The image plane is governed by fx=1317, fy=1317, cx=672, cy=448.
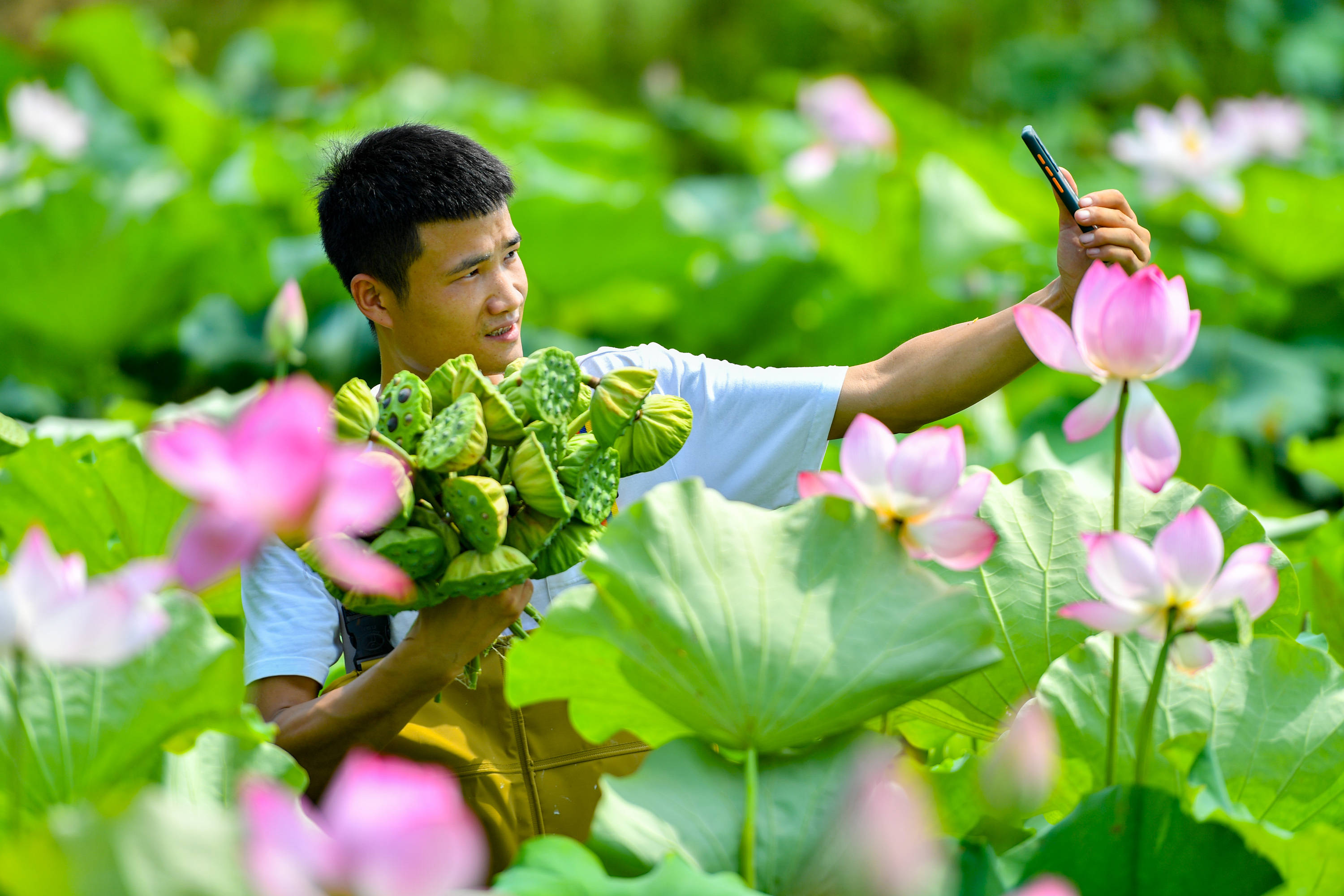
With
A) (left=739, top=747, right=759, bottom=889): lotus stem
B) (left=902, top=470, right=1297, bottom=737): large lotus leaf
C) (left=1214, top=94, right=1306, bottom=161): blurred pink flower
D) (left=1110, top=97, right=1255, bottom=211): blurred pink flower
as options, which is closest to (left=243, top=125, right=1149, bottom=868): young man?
(left=902, top=470, right=1297, bottom=737): large lotus leaf

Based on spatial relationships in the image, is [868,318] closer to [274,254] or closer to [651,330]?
[651,330]

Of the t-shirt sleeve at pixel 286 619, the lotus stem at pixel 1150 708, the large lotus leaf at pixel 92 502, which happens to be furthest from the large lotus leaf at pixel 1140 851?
the large lotus leaf at pixel 92 502

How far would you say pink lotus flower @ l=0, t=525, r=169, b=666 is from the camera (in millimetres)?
505

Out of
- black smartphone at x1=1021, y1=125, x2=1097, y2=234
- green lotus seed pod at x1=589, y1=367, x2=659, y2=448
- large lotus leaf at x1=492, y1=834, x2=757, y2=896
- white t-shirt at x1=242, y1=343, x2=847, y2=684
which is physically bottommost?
large lotus leaf at x1=492, y1=834, x2=757, y2=896

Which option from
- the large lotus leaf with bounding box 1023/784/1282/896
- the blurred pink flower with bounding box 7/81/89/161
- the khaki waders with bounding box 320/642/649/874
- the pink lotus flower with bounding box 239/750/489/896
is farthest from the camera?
the blurred pink flower with bounding box 7/81/89/161

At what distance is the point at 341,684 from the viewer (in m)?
0.86

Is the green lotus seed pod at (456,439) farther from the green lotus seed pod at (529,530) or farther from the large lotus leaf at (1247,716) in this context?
the large lotus leaf at (1247,716)

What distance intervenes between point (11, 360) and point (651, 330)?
1.16 m

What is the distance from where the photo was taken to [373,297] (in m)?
0.95

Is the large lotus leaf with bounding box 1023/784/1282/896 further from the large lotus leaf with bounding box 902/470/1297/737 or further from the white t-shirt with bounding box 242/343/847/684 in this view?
the white t-shirt with bounding box 242/343/847/684

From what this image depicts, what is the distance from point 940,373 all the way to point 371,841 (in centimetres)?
65

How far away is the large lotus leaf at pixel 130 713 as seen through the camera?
2.12 feet

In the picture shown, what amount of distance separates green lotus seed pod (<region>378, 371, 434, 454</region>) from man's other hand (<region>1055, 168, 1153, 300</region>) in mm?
431

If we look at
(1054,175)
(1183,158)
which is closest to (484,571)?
(1054,175)
